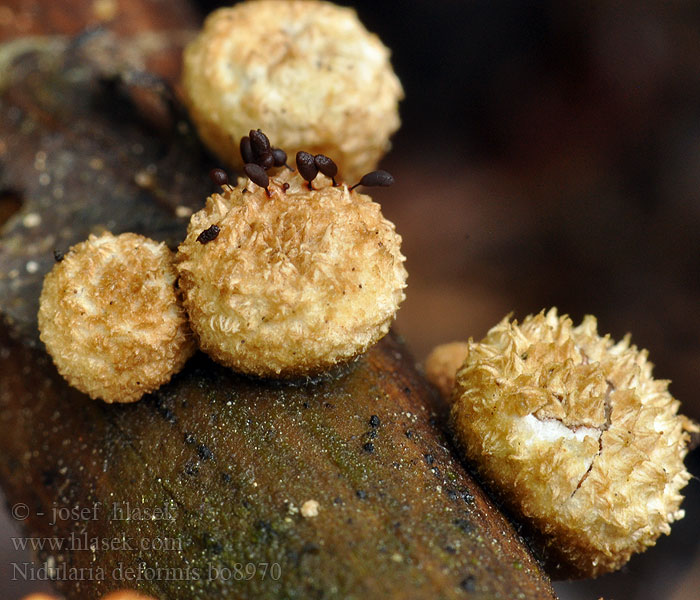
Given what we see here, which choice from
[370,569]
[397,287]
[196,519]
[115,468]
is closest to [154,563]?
[196,519]

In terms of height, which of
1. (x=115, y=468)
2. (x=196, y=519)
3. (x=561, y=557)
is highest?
(x=561, y=557)

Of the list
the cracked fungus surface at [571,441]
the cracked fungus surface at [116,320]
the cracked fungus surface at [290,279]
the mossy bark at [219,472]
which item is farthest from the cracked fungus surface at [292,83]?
the cracked fungus surface at [571,441]

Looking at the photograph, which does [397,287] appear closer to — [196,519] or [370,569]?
[370,569]

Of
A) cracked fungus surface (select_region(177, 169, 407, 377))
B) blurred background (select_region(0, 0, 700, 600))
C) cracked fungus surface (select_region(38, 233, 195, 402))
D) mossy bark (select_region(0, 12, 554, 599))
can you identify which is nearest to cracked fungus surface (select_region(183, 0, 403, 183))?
mossy bark (select_region(0, 12, 554, 599))

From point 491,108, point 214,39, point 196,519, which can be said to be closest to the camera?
point 196,519

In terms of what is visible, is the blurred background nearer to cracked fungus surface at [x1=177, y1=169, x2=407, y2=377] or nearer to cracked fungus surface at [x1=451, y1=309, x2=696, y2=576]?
cracked fungus surface at [x1=451, y1=309, x2=696, y2=576]

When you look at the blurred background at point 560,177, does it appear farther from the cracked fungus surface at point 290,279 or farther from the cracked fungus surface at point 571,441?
the cracked fungus surface at point 290,279
